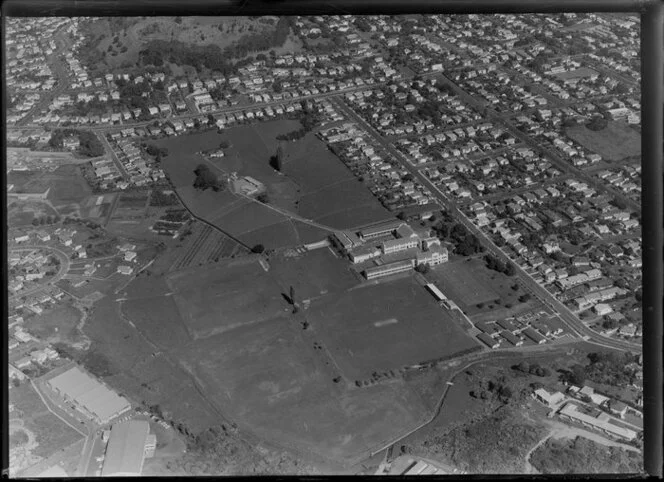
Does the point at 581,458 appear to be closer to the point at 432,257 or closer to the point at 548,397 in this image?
the point at 548,397

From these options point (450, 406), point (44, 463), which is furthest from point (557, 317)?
point (44, 463)

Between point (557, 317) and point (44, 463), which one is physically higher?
point (44, 463)

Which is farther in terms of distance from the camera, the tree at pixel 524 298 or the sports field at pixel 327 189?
the sports field at pixel 327 189

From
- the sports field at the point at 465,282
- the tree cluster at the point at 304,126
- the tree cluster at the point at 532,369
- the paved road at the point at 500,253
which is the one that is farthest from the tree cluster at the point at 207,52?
the tree cluster at the point at 532,369

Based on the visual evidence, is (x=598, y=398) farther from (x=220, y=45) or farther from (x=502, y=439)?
(x=220, y=45)

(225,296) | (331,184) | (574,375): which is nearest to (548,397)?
(574,375)

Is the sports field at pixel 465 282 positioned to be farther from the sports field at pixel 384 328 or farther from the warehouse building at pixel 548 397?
the warehouse building at pixel 548 397

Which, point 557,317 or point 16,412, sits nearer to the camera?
point 16,412

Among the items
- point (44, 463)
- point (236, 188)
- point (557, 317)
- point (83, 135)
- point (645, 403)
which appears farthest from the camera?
point (83, 135)
